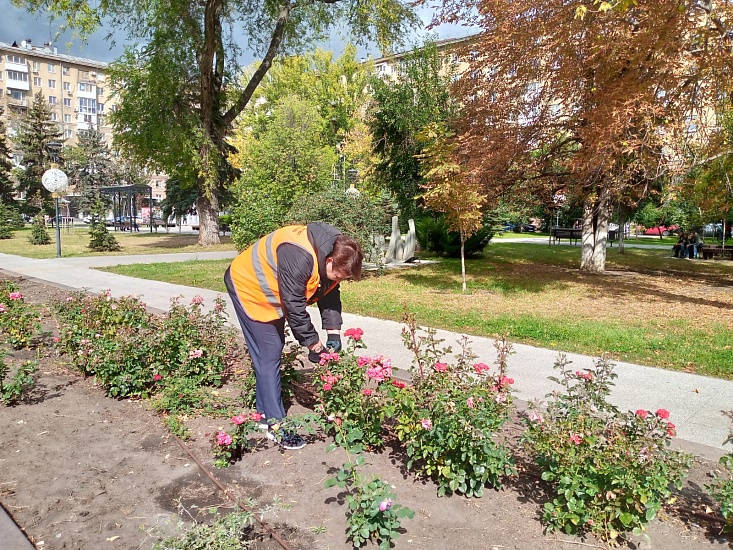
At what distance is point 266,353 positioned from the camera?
347 centimetres

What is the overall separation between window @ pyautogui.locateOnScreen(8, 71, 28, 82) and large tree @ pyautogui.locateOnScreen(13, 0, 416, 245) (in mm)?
64875

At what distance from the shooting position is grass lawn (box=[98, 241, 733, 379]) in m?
6.39

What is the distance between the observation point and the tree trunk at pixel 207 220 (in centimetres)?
2412

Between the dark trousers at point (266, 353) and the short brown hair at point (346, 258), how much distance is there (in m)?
0.60

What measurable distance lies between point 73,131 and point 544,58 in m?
86.5

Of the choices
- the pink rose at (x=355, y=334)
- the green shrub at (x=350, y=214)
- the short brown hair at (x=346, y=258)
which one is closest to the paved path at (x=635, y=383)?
the pink rose at (x=355, y=334)

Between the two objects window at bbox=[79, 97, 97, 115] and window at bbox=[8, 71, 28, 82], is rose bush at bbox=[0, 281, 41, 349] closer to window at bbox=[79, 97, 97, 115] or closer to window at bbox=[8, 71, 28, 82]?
window at bbox=[8, 71, 28, 82]

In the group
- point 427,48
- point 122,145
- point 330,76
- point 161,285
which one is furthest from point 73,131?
point 161,285

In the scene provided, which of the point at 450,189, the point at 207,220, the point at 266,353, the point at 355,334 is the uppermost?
the point at 450,189

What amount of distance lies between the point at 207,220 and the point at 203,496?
2279 cm

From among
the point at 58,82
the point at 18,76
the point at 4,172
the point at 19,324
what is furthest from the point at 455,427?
the point at 58,82

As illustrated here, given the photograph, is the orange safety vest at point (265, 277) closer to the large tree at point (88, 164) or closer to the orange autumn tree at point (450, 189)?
the orange autumn tree at point (450, 189)

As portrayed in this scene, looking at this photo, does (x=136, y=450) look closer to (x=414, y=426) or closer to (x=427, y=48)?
(x=414, y=426)

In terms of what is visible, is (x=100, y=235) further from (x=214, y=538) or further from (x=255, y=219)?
(x=214, y=538)
